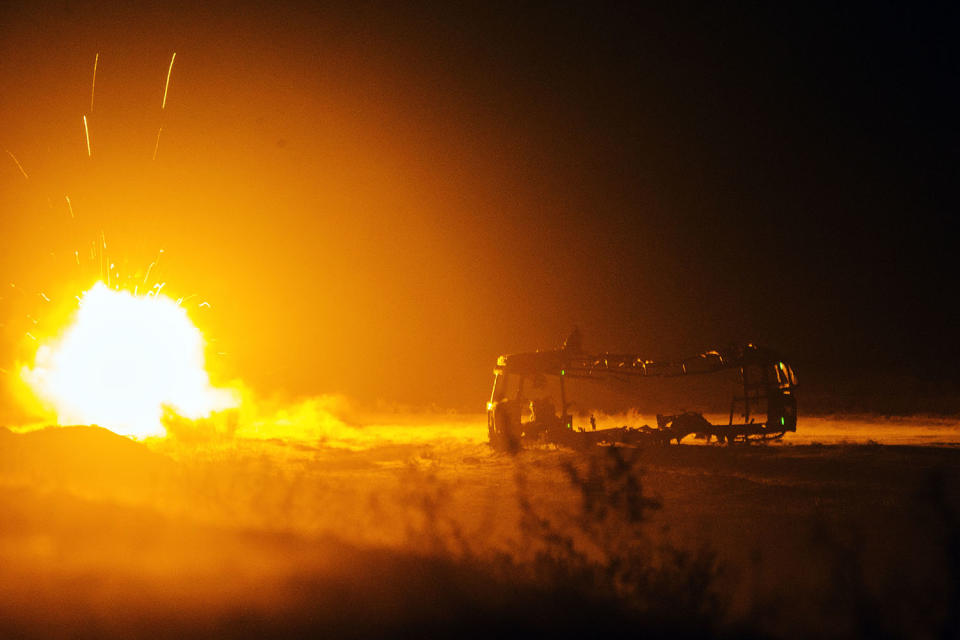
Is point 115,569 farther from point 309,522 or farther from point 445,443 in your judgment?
point 445,443

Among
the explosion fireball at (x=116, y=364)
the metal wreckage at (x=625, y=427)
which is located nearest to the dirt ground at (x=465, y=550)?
the metal wreckage at (x=625, y=427)

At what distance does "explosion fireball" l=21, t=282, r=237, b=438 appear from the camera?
1168 inches

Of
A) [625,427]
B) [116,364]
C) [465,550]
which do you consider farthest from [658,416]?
[116,364]

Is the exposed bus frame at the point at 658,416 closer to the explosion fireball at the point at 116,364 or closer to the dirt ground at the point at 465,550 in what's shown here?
the dirt ground at the point at 465,550

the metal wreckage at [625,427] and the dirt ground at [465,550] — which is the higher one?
the metal wreckage at [625,427]

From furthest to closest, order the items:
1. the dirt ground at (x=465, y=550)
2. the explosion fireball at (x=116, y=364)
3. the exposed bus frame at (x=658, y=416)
Answer: the explosion fireball at (x=116, y=364) → the exposed bus frame at (x=658, y=416) → the dirt ground at (x=465, y=550)

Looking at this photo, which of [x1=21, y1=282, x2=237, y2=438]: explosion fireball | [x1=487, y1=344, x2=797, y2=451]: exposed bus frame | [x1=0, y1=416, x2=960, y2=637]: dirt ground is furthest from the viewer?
[x1=21, y1=282, x2=237, y2=438]: explosion fireball

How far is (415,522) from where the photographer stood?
11.6 m

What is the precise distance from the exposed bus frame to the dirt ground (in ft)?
15.1

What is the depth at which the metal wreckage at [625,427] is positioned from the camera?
846 inches

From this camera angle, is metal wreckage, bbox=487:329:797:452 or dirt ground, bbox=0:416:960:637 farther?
metal wreckage, bbox=487:329:797:452

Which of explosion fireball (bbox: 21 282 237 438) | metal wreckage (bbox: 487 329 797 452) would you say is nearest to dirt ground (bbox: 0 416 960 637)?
metal wreckage (bbox: 487 329 797 452)

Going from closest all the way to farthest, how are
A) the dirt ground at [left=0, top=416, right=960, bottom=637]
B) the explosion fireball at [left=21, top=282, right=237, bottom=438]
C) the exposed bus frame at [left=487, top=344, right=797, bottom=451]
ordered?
the dirt ground at [left=0, top=416, right=960, bottom=637] < the exposed bus frame at [left=487, top=344, right=797, bottom=451] < the explosion fireball at [left=21, top=282, right=237, bottom=438]

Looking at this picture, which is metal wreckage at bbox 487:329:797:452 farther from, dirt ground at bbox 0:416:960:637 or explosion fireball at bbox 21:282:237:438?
explosion fireball at bbox 21:282:237:438
